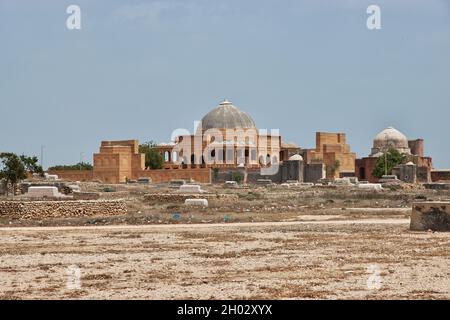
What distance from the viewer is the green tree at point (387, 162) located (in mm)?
75812

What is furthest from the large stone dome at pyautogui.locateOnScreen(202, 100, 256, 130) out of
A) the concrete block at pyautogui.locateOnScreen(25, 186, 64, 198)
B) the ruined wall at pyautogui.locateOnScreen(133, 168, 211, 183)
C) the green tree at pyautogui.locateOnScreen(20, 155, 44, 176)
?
the concrete block at pyautogui.locateOnScreen(25, 186, 64, 198)

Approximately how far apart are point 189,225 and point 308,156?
199ft

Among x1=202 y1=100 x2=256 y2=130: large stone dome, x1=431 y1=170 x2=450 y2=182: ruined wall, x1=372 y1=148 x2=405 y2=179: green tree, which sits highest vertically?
x1=202 y1=100 x2=256 y2=130: large stone dome

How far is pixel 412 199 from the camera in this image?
130 ft

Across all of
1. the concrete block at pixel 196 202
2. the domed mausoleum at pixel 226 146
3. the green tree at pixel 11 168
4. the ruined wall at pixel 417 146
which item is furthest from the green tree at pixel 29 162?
the ruined wall at pixel 417 146

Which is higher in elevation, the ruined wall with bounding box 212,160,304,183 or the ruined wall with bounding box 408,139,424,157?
the ruined wall with bounding box 408,139,424,157

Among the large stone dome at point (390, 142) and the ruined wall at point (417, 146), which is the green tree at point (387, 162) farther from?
the ruined wall at point (417, 146)

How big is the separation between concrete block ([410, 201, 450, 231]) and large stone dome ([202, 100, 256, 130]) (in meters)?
69.6

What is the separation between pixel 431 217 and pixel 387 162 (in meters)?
56.9

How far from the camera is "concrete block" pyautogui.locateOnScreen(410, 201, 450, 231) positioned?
2073cm

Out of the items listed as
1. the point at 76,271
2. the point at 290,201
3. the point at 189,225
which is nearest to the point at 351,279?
the point at 76,271

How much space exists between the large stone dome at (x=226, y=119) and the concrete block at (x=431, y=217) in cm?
6961

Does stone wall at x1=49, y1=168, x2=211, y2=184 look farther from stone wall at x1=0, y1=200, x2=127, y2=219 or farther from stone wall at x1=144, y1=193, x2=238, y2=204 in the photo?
stone wall at x1=0, y1=200, x2=127, y2=219

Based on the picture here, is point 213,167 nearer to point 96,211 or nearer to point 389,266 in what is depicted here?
point 96,211
